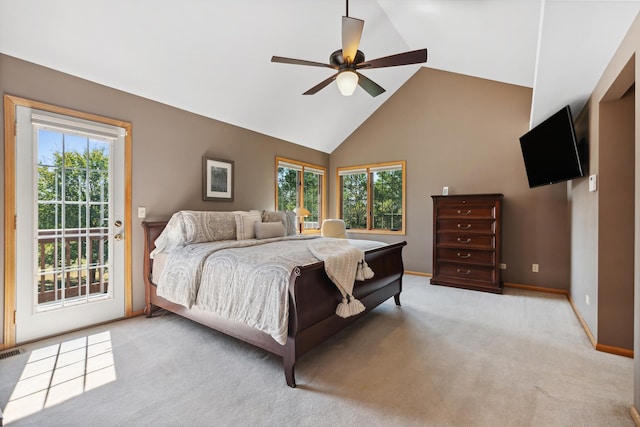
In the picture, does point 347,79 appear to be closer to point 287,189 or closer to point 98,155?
point 98,155

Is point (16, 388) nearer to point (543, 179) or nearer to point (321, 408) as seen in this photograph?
point (321, 408)

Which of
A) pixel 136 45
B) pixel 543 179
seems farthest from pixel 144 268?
pixel 543 179

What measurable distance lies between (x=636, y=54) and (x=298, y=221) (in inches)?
187

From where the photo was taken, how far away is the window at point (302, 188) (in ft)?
17.1

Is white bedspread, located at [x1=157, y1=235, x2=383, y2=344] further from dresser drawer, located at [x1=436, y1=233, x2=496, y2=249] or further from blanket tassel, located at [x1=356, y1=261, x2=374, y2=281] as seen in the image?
dresser drawer, located at [x1=436, y1=233, x2=496, y2=249]

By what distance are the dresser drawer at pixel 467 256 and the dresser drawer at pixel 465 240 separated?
0.27 feet

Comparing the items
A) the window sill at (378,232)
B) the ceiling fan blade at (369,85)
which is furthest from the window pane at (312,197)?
the ceiling fan blade at (369,85)

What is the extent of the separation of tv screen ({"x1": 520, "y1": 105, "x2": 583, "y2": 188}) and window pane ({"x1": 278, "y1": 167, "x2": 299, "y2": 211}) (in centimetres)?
364

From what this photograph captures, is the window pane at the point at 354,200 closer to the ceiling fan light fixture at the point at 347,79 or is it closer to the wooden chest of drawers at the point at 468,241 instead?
the wooden chest of drawers at the point at 468,241

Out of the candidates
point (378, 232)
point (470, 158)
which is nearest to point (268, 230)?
point (378, 232)

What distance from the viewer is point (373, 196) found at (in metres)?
5.89

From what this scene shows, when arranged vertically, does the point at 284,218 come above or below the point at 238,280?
above

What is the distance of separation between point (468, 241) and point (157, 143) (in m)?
4.42

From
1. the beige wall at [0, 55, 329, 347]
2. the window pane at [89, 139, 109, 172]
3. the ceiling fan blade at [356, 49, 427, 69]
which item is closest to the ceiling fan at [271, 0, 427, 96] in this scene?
the ceiling fan blade at [356, 49, 427, 69]
